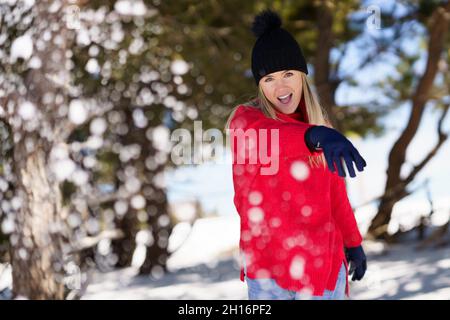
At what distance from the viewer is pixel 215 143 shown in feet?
20.8

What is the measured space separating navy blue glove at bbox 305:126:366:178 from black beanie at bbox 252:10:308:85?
506 millimetres

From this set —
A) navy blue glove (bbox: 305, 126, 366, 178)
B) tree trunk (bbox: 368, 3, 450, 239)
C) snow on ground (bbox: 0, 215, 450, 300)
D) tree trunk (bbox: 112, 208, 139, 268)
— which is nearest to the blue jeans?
navy blue glove (bbox: 305, 126, 366, 178)

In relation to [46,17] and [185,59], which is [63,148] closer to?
[46,17]

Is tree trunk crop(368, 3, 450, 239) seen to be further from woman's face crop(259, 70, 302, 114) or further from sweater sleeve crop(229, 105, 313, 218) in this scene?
sweater sleeve crop(229, 105, 313, 218)

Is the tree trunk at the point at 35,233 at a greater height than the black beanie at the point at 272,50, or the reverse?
the black beanie at the point at 272,50

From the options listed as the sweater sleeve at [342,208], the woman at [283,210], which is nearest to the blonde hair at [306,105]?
the woman at [283,210]

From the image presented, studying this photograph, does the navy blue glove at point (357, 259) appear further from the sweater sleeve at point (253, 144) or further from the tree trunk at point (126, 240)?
the tree trunk at point (126, 240)

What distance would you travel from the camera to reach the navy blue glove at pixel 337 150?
1647 millimetres

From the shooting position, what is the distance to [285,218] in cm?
196

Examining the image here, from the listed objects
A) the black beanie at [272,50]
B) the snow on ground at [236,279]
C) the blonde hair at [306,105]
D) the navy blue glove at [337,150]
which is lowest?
the snow on ground at [236,279]

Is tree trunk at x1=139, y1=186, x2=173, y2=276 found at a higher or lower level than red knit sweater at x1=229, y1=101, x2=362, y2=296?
lower

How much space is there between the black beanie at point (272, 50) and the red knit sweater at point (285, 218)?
0.82 feet

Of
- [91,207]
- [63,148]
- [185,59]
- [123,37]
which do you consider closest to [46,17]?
[63,148]

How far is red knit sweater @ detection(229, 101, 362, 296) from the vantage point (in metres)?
1.95
